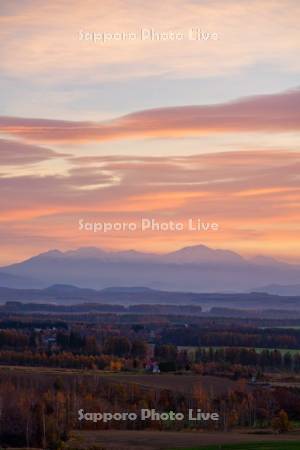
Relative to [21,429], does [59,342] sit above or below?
above

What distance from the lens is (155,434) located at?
66.3 metres

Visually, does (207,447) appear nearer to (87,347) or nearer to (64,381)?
(64,381)

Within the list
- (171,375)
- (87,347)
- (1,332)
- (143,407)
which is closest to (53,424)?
(143,407)

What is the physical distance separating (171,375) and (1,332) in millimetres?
40123

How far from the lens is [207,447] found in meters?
58.6

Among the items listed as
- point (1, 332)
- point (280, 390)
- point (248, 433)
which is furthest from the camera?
point (1, 332)

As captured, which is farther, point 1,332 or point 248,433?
point 1,332

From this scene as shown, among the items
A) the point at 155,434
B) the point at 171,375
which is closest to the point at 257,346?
the point at 171,375

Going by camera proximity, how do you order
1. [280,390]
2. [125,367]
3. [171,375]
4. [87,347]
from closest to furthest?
1. [280,390]
2. [171,375]
3. [125,367]
4. [87,347]

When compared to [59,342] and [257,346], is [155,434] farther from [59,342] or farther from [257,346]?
[257,346]

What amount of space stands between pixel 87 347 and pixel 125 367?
15.9 metres

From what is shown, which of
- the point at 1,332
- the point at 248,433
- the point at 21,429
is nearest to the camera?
the point at 21,429

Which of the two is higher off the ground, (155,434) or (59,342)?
(59,342)

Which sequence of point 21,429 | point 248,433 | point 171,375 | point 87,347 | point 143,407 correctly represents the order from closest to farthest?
point 21,429, point 248,433, point 143,407, point 171,375, point 87,347
